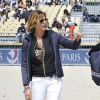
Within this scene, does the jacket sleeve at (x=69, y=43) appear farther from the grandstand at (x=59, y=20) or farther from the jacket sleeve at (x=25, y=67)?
the grandstand at (x=59, y=20)

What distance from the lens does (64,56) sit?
17.6 metres

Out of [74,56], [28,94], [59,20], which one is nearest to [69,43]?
[28,94]

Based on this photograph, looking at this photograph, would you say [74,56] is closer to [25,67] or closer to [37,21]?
[25,67]

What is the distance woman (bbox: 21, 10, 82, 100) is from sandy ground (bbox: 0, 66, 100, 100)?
6.01 metres

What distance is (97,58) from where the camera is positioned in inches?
167

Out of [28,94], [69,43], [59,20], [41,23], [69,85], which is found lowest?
[69,85]

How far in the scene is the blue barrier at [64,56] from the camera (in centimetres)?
1753

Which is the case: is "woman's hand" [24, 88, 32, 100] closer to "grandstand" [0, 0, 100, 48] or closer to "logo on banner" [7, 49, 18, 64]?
"logo on banner" [7, 49, 18, 64]

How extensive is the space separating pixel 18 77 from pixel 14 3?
14605 mm

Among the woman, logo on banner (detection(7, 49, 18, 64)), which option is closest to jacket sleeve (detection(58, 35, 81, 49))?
the woman

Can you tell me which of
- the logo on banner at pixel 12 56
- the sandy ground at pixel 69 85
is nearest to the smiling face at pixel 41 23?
the sandy ground at pixel 69 85

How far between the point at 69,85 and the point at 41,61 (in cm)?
823

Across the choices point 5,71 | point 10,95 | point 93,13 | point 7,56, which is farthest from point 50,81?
point 93,13

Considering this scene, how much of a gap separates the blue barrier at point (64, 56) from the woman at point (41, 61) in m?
11.9
